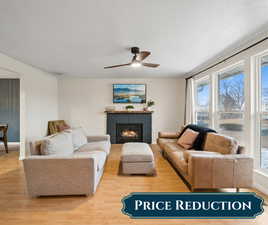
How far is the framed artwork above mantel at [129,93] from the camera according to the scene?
5668mm

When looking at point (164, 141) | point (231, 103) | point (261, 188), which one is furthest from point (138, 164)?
point (231, 103)

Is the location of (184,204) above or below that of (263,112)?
below

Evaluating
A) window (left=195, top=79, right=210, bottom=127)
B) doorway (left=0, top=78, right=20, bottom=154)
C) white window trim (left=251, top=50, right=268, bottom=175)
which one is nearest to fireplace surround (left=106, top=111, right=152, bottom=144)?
window (left=195, top=79, right=210, bottom=127)

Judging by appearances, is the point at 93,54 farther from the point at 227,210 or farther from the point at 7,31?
the point at 227,210

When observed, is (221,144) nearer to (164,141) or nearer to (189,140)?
(189,140)

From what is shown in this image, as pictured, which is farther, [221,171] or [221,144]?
[221,144]

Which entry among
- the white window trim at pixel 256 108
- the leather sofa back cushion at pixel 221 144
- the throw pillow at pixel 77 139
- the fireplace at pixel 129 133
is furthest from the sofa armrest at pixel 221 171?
the fireplace at pixel 129 133

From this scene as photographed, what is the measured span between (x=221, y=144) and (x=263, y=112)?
86cm

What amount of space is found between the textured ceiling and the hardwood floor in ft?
7.94

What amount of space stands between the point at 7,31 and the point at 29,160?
1.97 meters

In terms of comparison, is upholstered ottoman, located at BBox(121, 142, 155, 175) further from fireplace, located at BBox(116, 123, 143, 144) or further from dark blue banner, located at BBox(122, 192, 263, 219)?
fireplace, located at BBox(116, 123, 143, 144)

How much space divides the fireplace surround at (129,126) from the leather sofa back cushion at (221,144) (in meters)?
2.81

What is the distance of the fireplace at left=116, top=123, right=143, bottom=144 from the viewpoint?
5766 millimetres

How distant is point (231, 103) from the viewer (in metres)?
3.46
